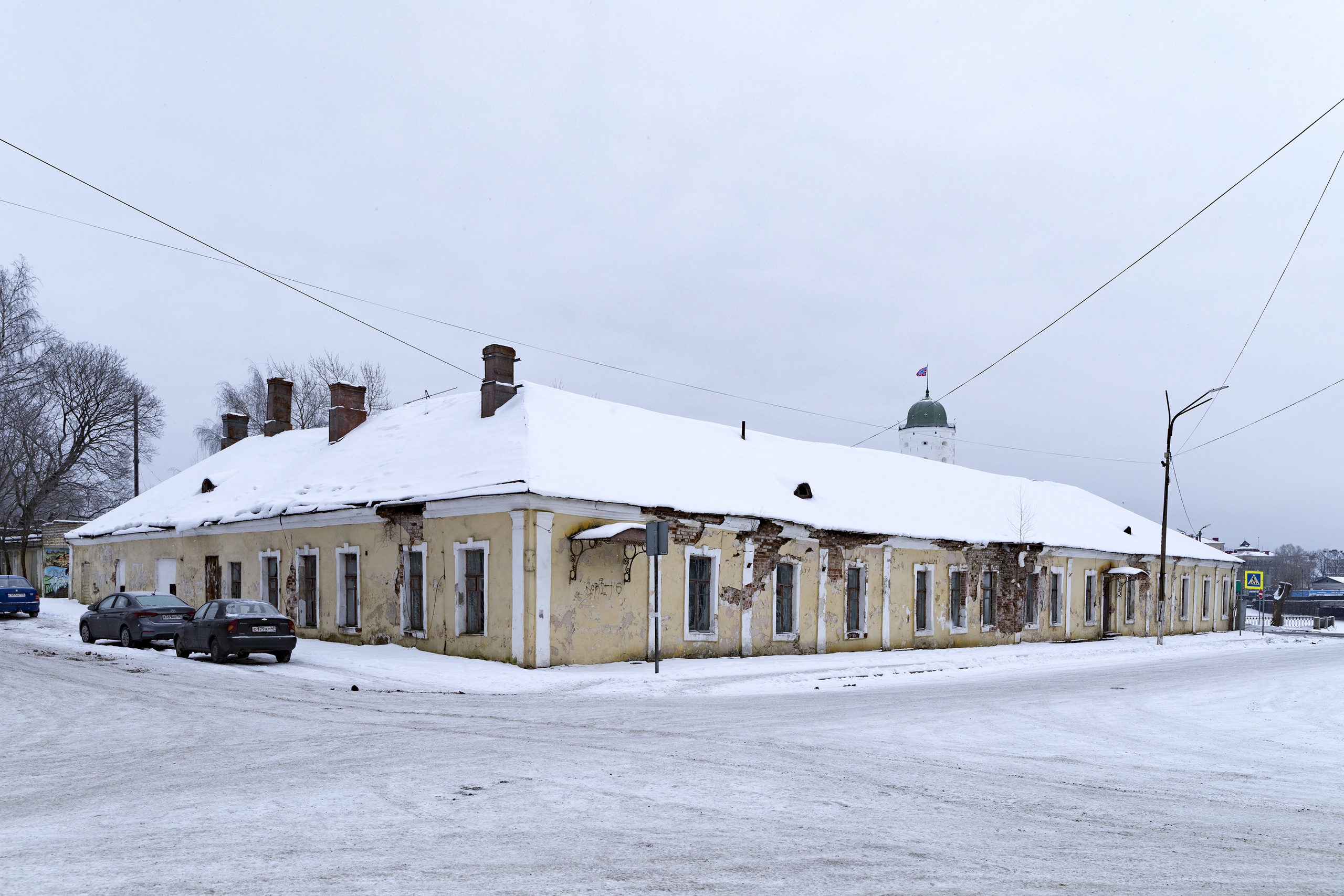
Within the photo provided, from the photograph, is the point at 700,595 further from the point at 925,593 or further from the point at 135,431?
the point at 135,431

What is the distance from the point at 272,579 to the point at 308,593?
1.92 meters

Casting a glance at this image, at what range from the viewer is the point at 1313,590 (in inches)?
3359

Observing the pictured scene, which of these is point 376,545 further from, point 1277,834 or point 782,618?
point 1277,834

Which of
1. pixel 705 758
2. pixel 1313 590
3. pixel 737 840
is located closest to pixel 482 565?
pixel 705 758

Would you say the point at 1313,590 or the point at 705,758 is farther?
the point at 1313,590

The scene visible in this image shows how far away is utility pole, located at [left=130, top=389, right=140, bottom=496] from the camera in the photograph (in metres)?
46.7

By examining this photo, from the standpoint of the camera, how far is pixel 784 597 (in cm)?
2333

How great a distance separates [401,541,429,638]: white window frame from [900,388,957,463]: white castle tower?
4790 cm

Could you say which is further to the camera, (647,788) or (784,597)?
(784,597)

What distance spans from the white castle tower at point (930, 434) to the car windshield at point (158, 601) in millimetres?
49781

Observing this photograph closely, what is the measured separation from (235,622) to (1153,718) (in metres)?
15.5

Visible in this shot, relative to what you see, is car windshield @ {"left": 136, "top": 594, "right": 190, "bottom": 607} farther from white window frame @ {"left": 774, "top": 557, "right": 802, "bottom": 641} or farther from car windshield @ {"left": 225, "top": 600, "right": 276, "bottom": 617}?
white window frame @ {"left": 774, "top": 557, "right": 802, "bottom": 641}

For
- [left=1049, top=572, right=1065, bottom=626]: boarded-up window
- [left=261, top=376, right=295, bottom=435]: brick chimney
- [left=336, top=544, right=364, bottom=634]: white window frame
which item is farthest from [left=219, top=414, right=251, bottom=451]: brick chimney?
[left=1049, top=572, right=1065, bottom=626]: boarded-up window

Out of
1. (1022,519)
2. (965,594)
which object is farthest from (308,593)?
(1022,519)
